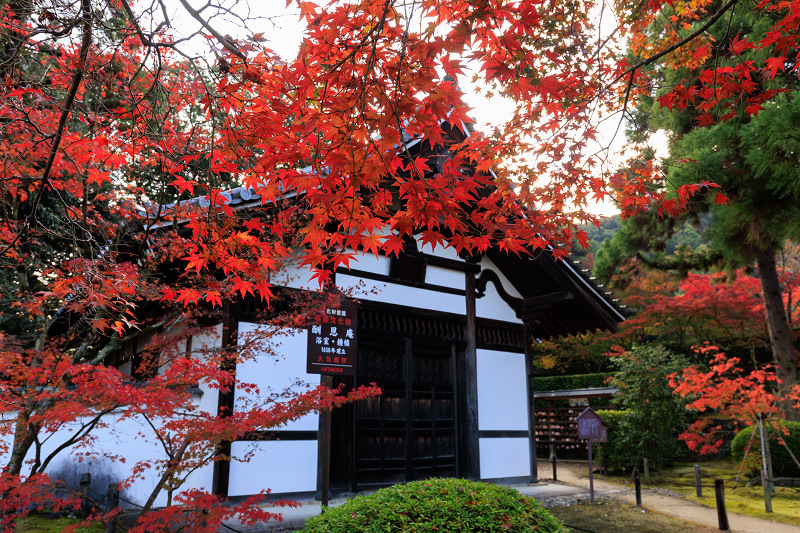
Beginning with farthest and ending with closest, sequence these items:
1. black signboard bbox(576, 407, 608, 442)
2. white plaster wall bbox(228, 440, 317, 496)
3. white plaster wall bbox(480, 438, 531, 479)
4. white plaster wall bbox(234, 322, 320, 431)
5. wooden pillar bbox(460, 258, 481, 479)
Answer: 1. black signboard bbox(576, 407, 608, 442)
2. white plaster wall bbox(480, 438, 531, 479)
3. wooden pillar bbox(460, 258, 481, 479)
4. white plaster wall bbox(234, 322, 320, 431)
5. white plaster wall bbox(228, 440, 317, 496)

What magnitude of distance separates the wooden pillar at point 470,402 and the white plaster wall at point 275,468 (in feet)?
9.84

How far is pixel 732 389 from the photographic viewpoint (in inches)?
376

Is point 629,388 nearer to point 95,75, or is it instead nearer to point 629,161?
point 629,161

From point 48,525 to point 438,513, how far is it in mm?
Result: 5384

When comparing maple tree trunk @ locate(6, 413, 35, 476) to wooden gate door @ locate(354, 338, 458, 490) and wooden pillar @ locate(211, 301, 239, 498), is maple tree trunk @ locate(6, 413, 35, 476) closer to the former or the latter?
wooden pillar @ locate(211, 301, 239, 498)

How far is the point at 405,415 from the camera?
8.49 m

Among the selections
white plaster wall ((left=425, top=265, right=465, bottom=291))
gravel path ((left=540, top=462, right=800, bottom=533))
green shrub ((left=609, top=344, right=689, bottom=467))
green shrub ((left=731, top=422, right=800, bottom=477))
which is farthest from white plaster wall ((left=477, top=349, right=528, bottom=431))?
green shrub ((left=731, top=422, right=800, bottom=477))

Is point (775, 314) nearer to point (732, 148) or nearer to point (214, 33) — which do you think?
point (732, 148)

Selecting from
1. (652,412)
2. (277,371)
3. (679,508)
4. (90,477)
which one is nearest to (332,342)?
(277,371)

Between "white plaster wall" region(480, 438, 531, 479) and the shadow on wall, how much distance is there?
5691mm

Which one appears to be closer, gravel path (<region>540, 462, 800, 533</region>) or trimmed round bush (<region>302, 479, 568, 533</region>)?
trimmed round bush (<region>302, 479, 568, 533</region>)

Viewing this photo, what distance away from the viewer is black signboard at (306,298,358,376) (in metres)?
5.80

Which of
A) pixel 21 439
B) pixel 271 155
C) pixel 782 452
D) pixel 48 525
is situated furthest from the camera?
pixel 782 452

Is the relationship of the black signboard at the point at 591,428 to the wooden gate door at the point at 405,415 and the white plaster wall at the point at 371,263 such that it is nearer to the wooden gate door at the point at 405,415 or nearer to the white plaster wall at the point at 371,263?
the wooden gate door at the point at 405,415
